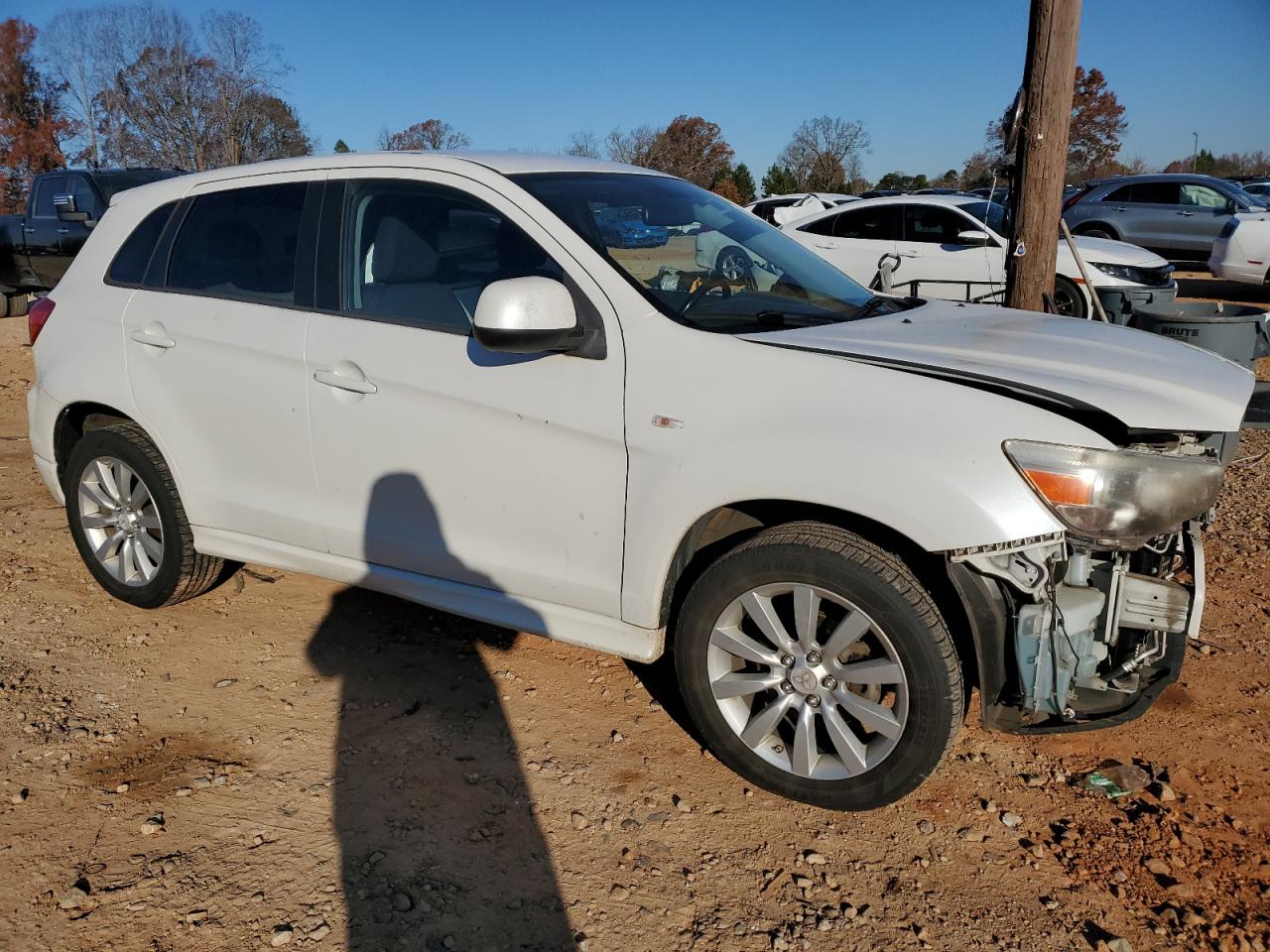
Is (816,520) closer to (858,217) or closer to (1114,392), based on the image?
(1114,392)

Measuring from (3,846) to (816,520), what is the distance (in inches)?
99.6

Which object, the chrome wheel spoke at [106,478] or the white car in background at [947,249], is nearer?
the chrome wheel spoke at [106,478]

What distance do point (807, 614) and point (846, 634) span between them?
122 millimetres

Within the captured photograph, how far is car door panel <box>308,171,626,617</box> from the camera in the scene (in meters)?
3.05

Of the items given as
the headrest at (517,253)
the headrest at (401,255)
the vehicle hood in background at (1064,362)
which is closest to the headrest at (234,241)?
the headrest at (401,255)

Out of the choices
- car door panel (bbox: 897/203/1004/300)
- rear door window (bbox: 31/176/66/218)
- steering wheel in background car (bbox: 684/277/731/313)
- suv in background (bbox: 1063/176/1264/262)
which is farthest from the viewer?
suv in background (bbox: 1063/176/1264/262)

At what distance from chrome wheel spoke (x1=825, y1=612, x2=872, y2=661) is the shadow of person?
1.00 metres

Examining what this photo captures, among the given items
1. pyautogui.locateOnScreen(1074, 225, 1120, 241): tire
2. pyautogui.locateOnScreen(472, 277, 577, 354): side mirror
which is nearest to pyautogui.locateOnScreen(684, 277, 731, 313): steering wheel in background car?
pyautogui.locateOnScreen(472, 277, 577, 354): side mirror

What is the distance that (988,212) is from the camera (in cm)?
1116

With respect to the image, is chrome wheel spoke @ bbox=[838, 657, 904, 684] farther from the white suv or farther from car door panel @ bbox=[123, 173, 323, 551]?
car door panel @ bbox=[123, 173, 323, 551]

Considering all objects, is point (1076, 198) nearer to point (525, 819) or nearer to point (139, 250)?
point (139, 250)

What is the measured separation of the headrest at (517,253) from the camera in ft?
10.5

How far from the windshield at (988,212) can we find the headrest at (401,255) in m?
8.80

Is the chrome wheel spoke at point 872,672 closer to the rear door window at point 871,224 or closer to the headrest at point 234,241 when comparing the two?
the headrest at point 234,241
